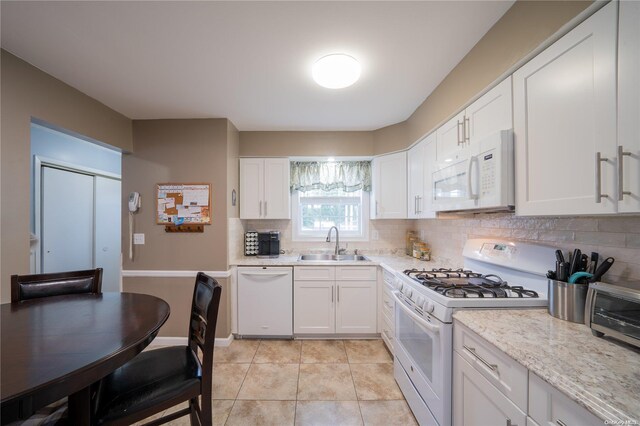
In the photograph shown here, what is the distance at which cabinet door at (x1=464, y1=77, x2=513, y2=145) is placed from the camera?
50.2 inches

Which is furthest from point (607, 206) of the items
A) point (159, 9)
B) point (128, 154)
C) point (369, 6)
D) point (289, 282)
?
point (128, 154)

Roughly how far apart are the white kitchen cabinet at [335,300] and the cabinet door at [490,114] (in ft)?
5.39

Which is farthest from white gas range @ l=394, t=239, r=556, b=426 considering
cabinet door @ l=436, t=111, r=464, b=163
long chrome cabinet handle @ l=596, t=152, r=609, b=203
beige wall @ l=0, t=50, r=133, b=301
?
beige wall @ l=0, t=50, r=133, b=301

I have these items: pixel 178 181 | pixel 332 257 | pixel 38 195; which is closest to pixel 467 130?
pixel 332 257

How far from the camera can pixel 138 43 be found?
151cm

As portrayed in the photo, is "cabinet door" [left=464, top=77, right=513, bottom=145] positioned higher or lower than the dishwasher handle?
higher

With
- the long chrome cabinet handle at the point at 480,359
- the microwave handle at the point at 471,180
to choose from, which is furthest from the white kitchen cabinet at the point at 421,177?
the long chrome cabinet handle at the point at 480,359

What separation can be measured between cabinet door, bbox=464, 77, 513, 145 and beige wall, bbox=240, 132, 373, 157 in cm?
152

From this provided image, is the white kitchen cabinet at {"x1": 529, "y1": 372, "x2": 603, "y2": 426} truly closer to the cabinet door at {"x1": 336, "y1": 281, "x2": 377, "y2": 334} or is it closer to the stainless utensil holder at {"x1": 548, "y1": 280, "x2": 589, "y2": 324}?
the stainless utensil holder at {"x1": 548, "y1": 280, "x2": 589, "y2": 324}

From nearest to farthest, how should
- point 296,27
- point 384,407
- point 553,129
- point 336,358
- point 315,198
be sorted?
point 553,129, point 296,27, point 384,407, point 336,358, point 315,198

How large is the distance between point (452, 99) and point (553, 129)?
0.90m

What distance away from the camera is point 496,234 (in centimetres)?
178

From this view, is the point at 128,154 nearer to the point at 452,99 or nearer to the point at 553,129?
the point at 452,99

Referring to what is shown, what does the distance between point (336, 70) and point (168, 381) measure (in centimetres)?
208
